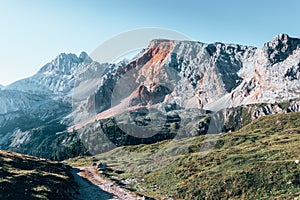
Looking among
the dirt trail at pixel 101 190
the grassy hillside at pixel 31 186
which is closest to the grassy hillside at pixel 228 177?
the dirt trail at pixel 101 190

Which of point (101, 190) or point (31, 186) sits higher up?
point (31, 186)

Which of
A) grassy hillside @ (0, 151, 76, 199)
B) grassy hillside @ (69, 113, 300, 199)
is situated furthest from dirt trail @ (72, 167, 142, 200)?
grassy hillside @ (0, 151, 76, 199)

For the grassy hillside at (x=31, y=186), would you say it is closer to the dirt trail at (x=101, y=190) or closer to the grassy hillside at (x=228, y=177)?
the dirt trail at (x=101, y=190)

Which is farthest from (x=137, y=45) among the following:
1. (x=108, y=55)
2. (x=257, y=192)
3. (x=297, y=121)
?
(x=297, y=121)

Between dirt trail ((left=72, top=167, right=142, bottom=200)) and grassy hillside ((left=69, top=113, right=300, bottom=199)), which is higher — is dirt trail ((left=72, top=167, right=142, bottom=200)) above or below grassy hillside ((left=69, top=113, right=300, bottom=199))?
below

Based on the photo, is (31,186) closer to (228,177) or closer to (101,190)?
(101,190)

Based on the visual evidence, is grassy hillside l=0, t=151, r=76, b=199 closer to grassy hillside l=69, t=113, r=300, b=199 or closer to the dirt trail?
the dirt trail

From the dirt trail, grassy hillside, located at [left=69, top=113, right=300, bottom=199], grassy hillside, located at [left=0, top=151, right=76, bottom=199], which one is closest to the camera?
grassy hillside, located at [left=69, top=113, right=300, bottom=199]

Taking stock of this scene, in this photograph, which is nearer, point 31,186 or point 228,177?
point 228,177

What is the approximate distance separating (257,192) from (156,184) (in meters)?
28.2

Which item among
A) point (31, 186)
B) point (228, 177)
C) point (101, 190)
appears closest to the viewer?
point (228, 177)

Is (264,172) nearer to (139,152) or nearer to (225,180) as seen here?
(225,180)

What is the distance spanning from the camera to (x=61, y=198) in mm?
52875

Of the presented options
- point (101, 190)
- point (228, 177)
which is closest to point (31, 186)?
point (101, 190)
